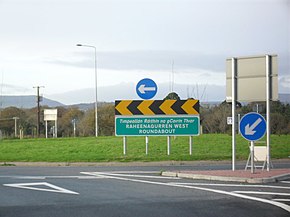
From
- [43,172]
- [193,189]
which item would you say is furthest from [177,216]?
[43,172]

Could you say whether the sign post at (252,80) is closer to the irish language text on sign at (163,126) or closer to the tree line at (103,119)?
the tree line at (103,119)

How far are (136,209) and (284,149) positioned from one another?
56.4ft

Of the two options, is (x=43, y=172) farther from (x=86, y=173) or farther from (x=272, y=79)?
(x=272, y=79)

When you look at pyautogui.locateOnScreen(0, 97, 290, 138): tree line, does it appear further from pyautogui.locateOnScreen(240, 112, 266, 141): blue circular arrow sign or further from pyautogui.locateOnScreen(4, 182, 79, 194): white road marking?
pyautogui.locateOnScreen(4, 182, 79, 194): white road marking

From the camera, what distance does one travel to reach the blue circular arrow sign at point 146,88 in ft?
77.5

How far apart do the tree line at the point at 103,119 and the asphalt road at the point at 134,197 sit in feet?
18.2

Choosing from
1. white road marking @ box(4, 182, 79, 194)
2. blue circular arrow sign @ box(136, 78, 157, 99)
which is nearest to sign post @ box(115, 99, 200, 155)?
blue circular arrow sign @ box(136, 78, 157, 99)

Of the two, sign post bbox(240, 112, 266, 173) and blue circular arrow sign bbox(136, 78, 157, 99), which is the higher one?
blue circular arrow sign bbox(136, 78, 157, 99)

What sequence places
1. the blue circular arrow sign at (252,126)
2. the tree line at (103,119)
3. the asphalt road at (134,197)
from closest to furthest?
the asphalt road at (134,197), the blue circular arrow sign at (252,126), the tree line at (103,119)

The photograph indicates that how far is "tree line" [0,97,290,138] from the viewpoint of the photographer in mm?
42188

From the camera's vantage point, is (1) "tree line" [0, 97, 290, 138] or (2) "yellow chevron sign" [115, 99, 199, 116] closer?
(2) "yellow chevron sign" [115, 99, 199, 116]

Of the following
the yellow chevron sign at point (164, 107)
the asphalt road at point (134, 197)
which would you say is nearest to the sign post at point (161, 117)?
the yellow chevron sign at point (164, 107)

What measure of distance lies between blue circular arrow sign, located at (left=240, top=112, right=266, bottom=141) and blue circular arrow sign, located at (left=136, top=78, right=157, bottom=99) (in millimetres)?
8826

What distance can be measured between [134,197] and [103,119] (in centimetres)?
5035
